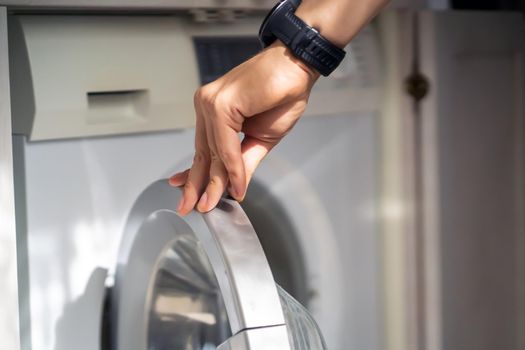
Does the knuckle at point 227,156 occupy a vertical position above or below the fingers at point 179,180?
above

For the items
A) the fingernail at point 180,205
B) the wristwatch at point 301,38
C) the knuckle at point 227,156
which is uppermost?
the wristwatch at point 301,38

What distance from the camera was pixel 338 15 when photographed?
804 millimetres

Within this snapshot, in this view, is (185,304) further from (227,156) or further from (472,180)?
(472,180)

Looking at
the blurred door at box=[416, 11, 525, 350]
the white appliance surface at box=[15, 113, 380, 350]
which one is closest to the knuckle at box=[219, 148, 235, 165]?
the white appliance surface at box=[15, 113, 380, 350]

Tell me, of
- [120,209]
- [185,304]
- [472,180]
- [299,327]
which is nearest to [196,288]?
[185,304]

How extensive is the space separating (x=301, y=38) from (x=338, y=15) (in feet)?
0.16

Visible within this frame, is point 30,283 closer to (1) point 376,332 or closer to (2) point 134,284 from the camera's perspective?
(2) point 134,284

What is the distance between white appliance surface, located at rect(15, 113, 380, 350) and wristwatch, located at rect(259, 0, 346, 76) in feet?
0.92

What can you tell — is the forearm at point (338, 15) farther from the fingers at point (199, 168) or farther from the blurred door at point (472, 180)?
the blurred door at point (472, 180)

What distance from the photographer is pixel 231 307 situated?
70 centimetres

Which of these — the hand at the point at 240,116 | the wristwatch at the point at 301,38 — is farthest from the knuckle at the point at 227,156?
the wristwatch at the point at 301,38

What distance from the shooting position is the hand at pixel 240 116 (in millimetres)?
768

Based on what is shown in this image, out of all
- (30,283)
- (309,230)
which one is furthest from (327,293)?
(30,283)

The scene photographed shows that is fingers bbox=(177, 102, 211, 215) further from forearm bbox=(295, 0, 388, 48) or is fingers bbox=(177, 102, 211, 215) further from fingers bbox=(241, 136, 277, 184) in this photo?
forearm bbox=(295, 0, 388, 48)
